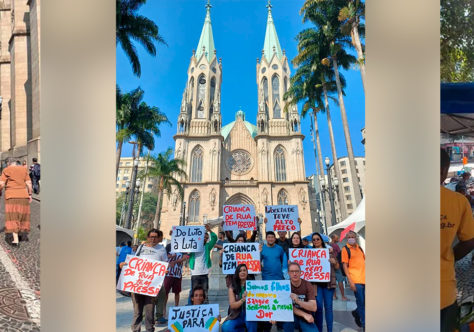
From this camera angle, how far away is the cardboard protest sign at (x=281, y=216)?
22.2 ft

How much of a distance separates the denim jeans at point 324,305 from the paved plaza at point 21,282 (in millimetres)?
3064

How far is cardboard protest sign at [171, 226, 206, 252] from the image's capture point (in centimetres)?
555

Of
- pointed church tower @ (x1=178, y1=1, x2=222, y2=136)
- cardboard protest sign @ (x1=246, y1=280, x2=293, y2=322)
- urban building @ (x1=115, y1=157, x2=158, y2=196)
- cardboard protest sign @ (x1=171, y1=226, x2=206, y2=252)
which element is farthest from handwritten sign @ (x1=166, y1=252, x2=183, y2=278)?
urban building @ (x1=115, y1=157, x2=158, y2=196)

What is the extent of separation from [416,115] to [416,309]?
5.08 ft

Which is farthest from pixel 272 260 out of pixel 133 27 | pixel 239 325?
pixel 133 27

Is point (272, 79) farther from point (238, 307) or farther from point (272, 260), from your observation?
point (238, 307)

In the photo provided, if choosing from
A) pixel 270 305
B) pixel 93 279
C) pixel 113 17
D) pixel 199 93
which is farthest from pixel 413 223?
pixel 199 93

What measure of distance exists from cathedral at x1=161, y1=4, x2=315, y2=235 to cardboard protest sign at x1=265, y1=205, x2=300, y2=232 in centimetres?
1012

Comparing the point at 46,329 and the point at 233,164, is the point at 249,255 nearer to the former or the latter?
the point at 46,329

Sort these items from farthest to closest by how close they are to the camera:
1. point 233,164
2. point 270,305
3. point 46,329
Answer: point 233,164 < point 270,305 < point 46,329

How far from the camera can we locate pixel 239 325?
4.32 m

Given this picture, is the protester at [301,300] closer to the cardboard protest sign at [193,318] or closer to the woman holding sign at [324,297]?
the woman holding sign at [324,297]

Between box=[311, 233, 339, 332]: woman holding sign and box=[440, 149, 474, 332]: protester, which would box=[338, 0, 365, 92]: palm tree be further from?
box=[440, 149, 474, 332]: protester

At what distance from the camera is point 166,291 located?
548cm
